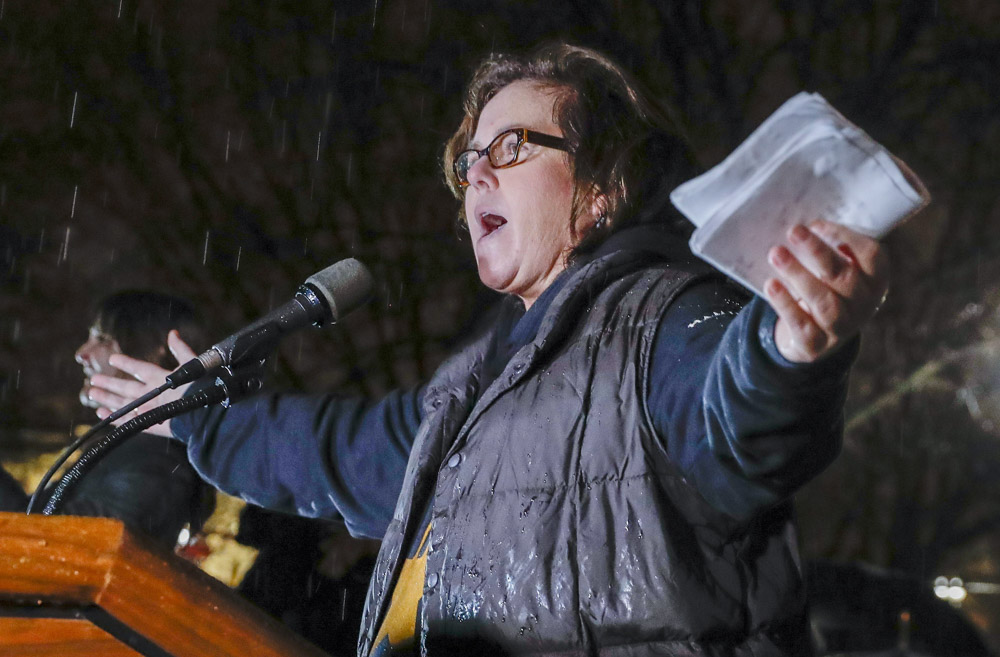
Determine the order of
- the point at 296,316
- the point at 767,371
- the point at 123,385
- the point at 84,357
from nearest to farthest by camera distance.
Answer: the point at 767,371 < the point at 296,316 < the point at 123,385 < the point at 84,357

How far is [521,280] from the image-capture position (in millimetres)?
2379

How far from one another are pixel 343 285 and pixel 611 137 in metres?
0.85

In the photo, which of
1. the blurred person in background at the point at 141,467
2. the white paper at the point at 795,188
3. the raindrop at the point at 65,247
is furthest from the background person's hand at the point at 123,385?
the raindrop at the point at 65,247

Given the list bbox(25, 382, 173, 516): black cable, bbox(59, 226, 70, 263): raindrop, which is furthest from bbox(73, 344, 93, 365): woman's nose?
bbox(59, 226, 70, 263): raindrop

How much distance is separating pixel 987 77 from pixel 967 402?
309cm

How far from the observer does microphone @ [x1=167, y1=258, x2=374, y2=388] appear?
1866 mm

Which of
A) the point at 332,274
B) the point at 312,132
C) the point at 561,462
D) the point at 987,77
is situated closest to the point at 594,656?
the point at 561,462

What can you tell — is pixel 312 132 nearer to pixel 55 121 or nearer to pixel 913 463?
pixel 55 121

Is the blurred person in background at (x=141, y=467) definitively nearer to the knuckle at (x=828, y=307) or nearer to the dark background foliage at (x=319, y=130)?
the knuckle at (x=828, y=307)

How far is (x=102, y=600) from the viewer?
3.11ft

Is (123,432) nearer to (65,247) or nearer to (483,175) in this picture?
(483,175)

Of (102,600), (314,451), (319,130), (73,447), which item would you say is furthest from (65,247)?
(102,600)

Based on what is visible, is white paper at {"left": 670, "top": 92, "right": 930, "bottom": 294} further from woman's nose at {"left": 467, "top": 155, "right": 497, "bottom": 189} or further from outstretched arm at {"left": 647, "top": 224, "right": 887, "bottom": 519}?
woman's nose at {"left": 467, "top": 155, "right": 497, "bottom": 189}

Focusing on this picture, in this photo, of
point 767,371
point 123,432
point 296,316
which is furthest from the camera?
point 296,316
